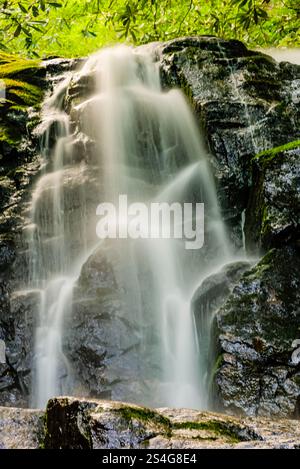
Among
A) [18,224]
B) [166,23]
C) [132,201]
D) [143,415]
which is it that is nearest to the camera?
[143,415]

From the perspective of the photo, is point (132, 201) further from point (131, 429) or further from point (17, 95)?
point (131, 429)

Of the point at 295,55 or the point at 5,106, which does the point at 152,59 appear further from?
the point at 295,55

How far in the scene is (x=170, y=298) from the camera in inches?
205

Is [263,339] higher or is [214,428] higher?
[263,339]

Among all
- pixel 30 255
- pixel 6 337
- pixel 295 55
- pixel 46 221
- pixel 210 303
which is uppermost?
pixel 295 55

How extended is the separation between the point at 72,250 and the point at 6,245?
822mm

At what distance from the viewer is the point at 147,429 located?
2379 millimetres

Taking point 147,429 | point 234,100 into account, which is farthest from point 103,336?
point 234,100

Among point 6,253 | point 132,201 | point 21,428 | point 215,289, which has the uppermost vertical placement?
point 132,201

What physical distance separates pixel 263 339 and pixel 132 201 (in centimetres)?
276

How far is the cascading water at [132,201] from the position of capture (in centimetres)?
481

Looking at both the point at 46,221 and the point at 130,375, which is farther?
the point at 46,221

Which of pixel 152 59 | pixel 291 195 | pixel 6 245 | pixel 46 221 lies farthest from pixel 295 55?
pixel 6 245

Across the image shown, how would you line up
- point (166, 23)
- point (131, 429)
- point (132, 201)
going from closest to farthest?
1. point (131, 429)
2. point (132, 201)
3. point (166, 23)
